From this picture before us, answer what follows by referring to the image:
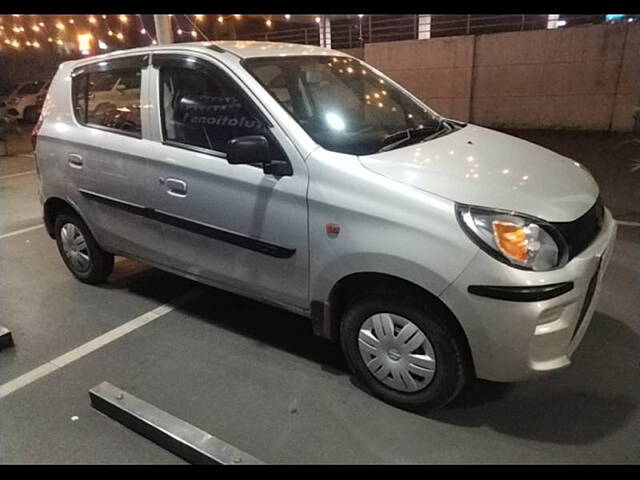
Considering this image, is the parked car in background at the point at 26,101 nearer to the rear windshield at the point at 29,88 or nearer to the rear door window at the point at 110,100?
the rear windshield at the point at 29,88

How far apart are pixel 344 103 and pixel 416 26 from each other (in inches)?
426

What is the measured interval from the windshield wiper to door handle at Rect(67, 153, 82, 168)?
6.89ft

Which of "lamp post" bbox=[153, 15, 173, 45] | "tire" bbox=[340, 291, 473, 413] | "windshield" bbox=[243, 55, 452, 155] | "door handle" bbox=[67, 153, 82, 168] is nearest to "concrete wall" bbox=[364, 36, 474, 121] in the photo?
"lamp post" bbox=[153, 15, 173, 45]

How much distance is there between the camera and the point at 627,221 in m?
4.80

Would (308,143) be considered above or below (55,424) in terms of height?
above

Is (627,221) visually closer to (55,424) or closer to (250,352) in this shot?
(250,352)

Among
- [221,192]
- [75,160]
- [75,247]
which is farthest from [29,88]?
[221,192]

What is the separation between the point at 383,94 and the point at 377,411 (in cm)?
192

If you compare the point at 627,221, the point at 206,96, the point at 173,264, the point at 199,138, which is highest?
the point at 206,96

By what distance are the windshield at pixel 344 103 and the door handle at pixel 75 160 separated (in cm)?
146

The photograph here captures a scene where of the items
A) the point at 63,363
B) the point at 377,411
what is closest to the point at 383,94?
the point at 377,411

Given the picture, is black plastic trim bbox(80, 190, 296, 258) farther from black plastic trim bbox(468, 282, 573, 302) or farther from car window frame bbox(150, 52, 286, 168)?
black plastic trim bbox(468, 282, 573, 302)

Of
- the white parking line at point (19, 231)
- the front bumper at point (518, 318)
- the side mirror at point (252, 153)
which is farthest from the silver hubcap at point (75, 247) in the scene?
the front bumper at point (518, 318)
